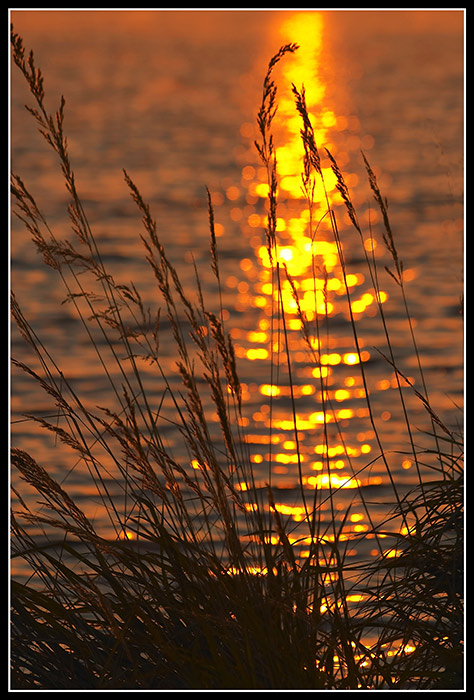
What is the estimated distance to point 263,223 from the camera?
26.4 ft

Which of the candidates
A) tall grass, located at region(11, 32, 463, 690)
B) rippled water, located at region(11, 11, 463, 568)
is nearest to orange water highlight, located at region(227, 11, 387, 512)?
rippled water, located at region(11, 11, 463, 568)

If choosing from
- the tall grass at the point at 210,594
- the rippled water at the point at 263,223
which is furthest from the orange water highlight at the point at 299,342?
the tall grass at the point at 210,594

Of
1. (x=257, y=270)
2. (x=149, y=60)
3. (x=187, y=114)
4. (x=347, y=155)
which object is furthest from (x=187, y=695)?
(x=149, y=60)

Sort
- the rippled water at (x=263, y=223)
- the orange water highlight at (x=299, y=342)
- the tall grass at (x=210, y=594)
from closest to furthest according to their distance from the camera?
the tall grass at (x=210, y=594) < the orange water highlight at (x=299, y=342) < the rippled water at (x=263, y=223)

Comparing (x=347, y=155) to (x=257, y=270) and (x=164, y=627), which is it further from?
(x=164, y=627)

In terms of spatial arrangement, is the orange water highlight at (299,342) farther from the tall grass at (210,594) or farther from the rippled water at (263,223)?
the tall grass at (210,594)

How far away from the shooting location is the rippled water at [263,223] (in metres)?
5.86

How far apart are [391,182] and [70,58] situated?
19887 mm

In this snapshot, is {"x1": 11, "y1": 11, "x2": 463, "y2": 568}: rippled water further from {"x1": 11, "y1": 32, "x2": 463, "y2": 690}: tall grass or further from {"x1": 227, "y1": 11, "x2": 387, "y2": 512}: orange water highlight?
{"x1": 11, "y1": 32, "x2": 463, "y2": 690}: tall grass

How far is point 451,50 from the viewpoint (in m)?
34.1

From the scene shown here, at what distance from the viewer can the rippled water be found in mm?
5863

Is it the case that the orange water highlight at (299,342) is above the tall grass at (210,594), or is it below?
above

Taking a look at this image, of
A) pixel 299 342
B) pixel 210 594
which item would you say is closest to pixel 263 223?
pixel 299 342

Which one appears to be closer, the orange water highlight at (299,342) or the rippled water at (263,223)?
the orange water highlight at (299,342)
